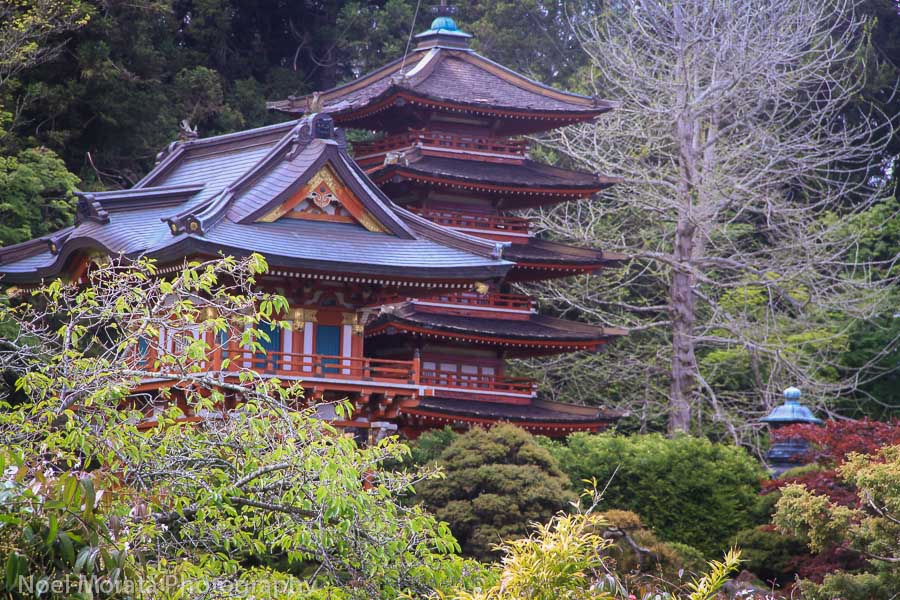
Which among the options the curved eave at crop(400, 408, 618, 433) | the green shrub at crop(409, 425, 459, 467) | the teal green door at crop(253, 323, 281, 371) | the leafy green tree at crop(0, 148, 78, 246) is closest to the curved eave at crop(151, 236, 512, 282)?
the teal green door at crop(253, 323, 281, 371)

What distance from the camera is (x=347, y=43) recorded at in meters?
39.1

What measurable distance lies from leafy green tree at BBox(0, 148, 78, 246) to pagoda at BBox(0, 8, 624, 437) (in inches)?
84.7

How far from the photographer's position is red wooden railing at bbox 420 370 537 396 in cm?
2652

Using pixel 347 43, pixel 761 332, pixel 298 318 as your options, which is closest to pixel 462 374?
pixel 298 318

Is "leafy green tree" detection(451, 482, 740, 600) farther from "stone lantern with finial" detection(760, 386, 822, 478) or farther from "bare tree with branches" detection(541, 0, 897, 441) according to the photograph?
"bare tree with branches" detection(541, 0, 897, 441)

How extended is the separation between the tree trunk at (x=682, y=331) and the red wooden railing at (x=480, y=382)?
5.15m

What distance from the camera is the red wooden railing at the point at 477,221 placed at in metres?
28.1

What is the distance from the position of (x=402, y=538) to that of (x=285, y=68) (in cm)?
3113

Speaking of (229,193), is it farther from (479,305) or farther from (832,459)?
(832,459)

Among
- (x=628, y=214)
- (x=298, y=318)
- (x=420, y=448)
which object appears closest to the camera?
(x=420, y=448)

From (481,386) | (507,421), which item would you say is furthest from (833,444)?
(481,386)

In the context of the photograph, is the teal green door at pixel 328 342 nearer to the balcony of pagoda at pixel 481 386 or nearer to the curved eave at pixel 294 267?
the curved eave at pixel 294 267

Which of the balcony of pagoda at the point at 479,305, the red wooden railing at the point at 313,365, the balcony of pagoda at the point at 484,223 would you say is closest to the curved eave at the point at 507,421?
the red wooden railing at the point at 313,365

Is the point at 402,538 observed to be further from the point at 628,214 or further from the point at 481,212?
the point at 628,214
